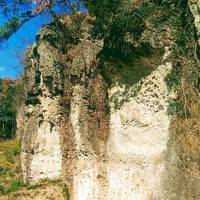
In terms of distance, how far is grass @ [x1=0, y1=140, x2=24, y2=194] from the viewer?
15602mm

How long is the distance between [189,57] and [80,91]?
12.3 feet

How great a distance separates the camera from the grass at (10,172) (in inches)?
614

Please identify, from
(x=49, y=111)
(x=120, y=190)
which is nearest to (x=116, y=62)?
(x=49, y=111)

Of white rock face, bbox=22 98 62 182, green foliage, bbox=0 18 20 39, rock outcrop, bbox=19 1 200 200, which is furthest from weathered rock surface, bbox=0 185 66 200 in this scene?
green foliage, bbox=0 18 20 39

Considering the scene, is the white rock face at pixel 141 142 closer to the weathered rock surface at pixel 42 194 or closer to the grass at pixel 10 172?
the weathered rock surface at pixel 42 194

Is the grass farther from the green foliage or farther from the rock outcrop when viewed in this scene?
the green foliage

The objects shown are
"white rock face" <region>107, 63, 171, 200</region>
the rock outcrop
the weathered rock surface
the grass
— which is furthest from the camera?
the grass

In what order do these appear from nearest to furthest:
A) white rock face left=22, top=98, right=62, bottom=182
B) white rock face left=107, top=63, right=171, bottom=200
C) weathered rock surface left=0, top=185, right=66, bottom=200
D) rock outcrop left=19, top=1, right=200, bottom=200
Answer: white rock face left=107, top=63, right=171, bottom=200
rock outcrop left=19, top=1, right=200, bottom=200
weathered rock surface left=0, top=185, right=66, bottom=200
white rock face left=22, top=98, right=62, bottom=182

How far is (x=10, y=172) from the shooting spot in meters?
18.3

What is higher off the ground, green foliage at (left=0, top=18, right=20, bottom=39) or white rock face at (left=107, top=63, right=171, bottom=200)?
green foliage at (left=0, top=18, right=20, bottom=39)

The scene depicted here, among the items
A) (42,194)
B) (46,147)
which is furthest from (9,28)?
(42,194)

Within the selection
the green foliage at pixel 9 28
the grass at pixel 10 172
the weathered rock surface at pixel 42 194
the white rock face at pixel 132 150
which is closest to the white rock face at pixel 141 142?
the white rock face at pixel 132 150

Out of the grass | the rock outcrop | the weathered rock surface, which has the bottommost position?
the weathered rock surface

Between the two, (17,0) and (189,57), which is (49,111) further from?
(189,57)
